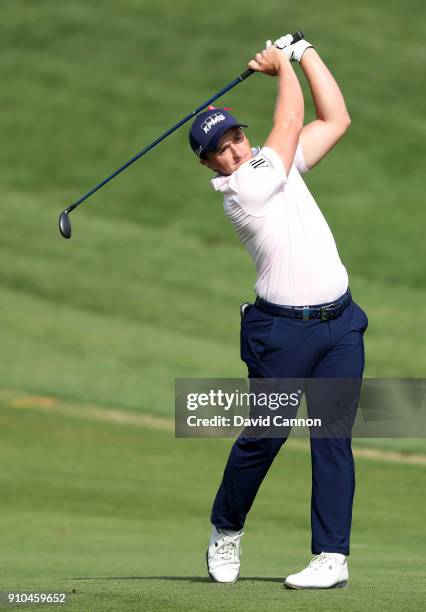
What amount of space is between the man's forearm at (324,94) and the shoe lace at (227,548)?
6.93 feet

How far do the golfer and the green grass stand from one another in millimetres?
406

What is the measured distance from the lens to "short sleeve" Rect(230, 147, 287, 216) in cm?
574

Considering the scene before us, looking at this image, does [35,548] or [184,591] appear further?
[35,548]

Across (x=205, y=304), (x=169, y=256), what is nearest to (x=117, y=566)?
(x=205, y=304)

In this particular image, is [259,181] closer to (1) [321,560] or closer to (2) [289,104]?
(2) [289,104]

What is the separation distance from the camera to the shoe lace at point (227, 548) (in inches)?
248

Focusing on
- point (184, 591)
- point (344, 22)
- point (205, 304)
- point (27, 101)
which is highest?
point (344, 22)

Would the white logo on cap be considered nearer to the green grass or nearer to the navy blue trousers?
the navy blue trousers

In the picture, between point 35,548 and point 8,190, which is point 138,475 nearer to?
point 35,548

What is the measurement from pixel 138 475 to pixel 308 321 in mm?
6194

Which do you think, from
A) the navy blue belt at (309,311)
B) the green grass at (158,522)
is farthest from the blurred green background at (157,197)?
the navy blue belt at (309,311)

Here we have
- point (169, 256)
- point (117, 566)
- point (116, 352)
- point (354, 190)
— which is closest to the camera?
point (117, 566)

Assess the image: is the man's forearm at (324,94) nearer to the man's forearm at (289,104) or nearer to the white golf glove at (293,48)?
the white golf glove at (293,48)

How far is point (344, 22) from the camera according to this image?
34.7 meters
